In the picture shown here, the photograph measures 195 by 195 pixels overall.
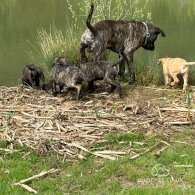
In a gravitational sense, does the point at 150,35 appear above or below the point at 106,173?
above

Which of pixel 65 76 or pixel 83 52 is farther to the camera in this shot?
pixel 83 52

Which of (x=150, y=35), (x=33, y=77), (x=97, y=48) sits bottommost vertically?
(x=33, y=77)

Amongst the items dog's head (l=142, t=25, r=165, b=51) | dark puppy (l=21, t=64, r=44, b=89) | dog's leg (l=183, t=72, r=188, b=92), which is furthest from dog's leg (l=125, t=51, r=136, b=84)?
dark puppy (l=21, t=64, r=44, b=89)

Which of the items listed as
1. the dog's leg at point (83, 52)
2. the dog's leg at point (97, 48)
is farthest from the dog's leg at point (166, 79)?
the dog's leg at point (83, 52)

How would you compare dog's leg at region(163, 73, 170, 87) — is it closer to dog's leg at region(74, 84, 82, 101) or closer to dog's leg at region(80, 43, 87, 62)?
dog's leg at region(80, 43, 87, 62)

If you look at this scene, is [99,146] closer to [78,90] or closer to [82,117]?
[82,117]

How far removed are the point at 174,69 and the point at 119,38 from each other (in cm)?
146

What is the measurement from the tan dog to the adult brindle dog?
78 centimetres

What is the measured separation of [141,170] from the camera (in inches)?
287

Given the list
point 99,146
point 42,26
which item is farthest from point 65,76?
point 42,26

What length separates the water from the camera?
20.8 m

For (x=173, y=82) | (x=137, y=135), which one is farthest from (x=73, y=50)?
(x=137, y=135)

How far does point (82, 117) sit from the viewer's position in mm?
9039

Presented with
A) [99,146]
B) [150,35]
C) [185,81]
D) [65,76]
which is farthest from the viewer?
[150,35]
